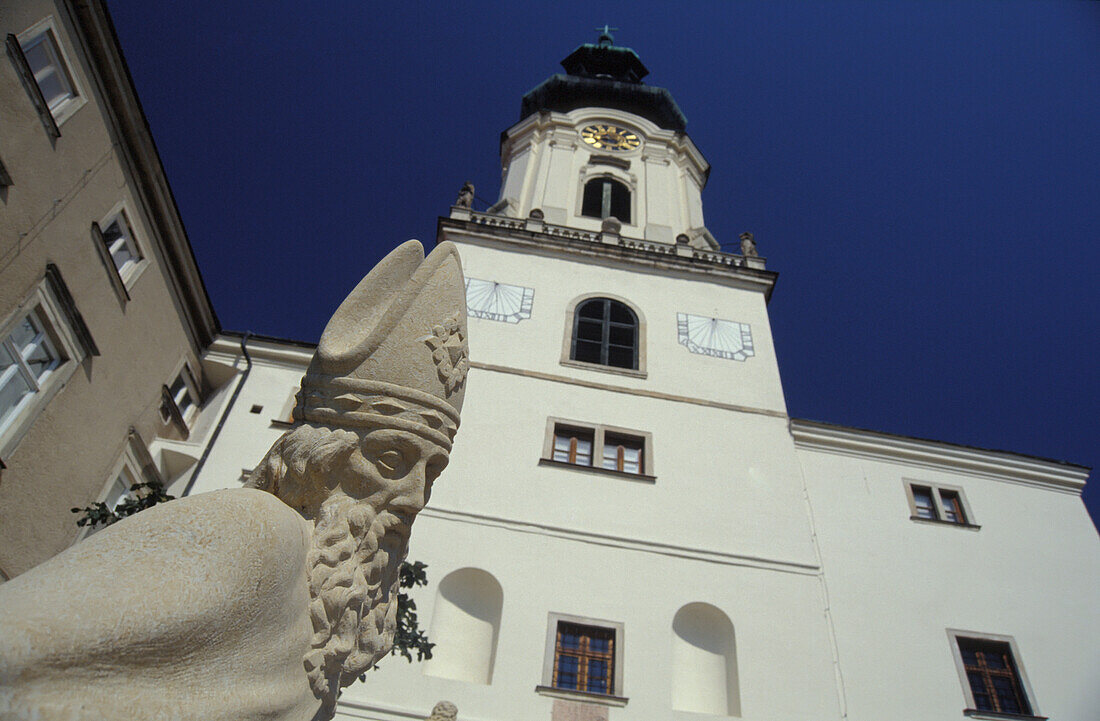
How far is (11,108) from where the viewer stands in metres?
9.41

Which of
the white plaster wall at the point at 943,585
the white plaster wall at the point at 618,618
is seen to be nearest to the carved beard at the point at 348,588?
the white plaster wall at the point at 618,618

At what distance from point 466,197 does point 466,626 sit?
12.3 metres

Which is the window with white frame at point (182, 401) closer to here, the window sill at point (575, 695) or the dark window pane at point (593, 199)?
the window sill at point (575, 695)

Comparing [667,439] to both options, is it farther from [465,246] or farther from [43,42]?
Answer: [43,42]

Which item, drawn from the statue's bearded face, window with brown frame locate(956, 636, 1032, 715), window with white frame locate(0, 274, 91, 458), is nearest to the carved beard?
the statue's bearded face

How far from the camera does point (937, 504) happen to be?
1408 cm

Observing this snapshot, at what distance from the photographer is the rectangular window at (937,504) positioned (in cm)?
1385

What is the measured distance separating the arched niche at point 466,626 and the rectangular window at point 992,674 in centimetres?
634

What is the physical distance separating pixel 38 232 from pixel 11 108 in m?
1.42

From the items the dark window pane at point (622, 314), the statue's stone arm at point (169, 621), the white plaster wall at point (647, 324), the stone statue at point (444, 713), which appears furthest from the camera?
the dark window pane at point (622, 314)

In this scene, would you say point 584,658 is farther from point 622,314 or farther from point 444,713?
point 622,314

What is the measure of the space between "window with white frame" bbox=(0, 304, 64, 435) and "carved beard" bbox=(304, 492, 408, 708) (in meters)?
8.95

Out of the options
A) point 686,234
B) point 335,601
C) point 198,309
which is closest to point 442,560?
point 198,309

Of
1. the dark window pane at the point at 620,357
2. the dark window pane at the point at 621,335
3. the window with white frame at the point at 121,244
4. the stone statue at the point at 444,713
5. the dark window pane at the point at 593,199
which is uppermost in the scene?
the dark window pane at the point at 593,199
